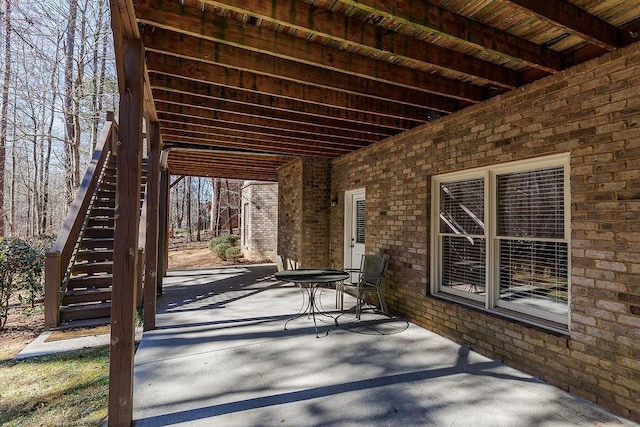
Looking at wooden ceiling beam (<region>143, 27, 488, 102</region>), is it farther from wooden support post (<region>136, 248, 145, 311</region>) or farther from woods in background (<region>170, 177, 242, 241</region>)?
woods in background (<region>170, 177, 242, 241</region>)

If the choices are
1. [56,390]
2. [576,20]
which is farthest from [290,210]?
[576,20]

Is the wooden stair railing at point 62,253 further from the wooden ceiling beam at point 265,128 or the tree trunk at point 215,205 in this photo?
the tree trunk at point 215,205

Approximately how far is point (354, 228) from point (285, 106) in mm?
3357

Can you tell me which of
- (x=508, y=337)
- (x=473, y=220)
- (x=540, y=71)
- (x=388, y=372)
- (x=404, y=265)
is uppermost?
(x=540, y=71)

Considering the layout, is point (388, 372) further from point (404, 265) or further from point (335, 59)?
point (335, 59)

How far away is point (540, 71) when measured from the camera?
120 inches

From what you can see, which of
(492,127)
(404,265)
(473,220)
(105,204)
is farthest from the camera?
(105,204)

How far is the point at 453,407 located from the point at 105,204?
6.64m

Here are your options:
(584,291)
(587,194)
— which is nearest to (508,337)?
(584,291)

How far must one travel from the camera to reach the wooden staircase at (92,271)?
14.8 ft

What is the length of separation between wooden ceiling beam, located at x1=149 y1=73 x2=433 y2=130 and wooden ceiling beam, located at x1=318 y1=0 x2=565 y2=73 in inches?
58.0

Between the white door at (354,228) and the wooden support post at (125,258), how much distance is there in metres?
4.61

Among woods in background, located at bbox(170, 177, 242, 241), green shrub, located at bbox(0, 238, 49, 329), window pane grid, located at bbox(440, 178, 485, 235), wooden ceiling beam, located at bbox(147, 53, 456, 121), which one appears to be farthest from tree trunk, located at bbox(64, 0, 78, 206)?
window pane grid, located at bbox(440, 178, 485, 235)

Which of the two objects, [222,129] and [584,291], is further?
[222,129]
